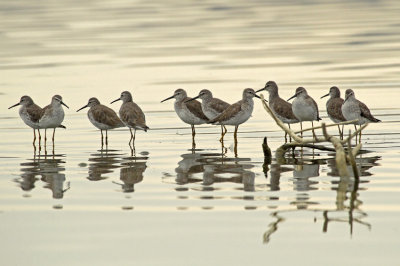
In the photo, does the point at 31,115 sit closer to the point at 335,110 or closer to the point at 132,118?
the point at 132,118

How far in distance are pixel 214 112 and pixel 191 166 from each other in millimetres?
5125

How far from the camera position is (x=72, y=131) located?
907 inches

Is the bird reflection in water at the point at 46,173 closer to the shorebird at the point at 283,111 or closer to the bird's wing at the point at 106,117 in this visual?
the bird's wing at the point at 106,117

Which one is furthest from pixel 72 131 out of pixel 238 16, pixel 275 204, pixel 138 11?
pixel 138 11

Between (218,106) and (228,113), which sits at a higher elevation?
(218,106)

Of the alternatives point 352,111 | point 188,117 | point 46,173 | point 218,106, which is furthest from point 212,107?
point 46,173

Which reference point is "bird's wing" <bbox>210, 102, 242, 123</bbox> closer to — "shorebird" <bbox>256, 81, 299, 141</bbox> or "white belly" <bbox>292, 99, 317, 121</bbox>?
"white belly" <bbox>292, 99, 317, 121</bbox>

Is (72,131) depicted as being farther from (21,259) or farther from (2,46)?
(2,46)

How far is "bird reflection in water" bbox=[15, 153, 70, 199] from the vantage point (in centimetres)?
1568

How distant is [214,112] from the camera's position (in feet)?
74.3

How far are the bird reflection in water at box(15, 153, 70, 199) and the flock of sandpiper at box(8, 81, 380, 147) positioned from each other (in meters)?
2.26

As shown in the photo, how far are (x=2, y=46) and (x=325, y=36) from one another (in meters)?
12.8

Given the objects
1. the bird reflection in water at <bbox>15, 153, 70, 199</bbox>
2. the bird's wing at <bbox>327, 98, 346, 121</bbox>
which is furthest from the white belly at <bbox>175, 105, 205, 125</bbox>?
the bird reflection in water at <bbox>15, 153, 70, 199</bbox>

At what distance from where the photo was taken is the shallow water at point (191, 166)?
11.9 m
